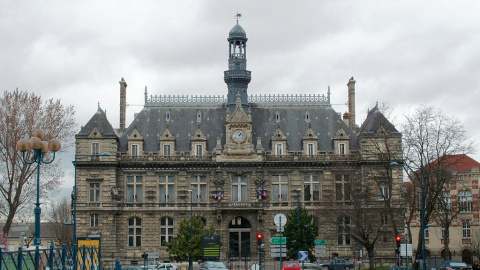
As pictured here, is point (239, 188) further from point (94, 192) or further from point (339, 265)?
point (94, 192)

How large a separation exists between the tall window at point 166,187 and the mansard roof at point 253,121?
9.79 ft

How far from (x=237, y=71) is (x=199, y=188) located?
44.3ft

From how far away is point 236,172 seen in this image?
269ft

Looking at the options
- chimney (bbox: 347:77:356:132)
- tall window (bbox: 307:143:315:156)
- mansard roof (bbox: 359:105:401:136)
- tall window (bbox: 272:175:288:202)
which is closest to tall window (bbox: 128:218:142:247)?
tall window (bbox: 272:175:288:202)

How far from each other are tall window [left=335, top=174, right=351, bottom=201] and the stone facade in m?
0.11

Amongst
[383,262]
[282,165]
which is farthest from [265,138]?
[383,262]

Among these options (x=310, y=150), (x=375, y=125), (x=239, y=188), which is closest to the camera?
(x=375, y=125)

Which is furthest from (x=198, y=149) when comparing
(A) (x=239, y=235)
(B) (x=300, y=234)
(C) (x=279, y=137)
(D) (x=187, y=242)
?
(B) (x=300, y=234)

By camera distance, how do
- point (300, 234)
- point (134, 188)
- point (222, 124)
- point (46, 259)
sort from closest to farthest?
point (46, 259), point (300, 234), point (134, 188), point (222, 124)

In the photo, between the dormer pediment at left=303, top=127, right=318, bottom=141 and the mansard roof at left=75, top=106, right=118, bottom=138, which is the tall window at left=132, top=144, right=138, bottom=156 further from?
the dormer pediment at left=303, top=127, right=318, bottom=141

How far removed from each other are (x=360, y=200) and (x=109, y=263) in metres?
24.7

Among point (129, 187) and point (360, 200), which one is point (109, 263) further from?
point (360, 200)

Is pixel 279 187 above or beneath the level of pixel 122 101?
beneath

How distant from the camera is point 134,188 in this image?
82062 mm
